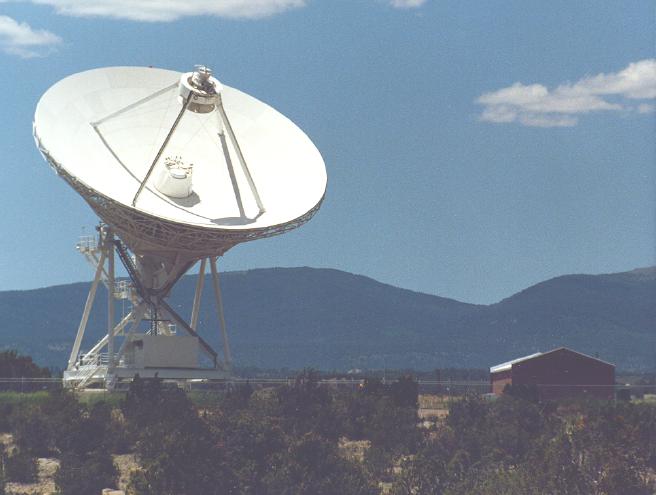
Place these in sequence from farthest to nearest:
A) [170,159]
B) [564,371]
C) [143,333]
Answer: [564,371]
[143,333]
[170,159]

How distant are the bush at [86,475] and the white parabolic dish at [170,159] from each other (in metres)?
12.9

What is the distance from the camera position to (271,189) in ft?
213

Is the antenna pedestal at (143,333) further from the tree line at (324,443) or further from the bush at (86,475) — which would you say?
the bush at (86,475)

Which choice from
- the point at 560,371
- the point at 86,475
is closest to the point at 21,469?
the point at 86,475

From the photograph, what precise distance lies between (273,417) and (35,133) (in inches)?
630

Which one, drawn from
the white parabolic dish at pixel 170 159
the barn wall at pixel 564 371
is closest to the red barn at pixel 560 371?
the barn wall at pixel 564 371

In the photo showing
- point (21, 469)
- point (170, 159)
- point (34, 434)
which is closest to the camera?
point (21, 469)

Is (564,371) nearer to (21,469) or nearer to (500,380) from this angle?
(500,380)

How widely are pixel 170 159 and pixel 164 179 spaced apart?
1471 mm

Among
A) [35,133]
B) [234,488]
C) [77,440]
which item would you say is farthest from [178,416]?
[35,133]

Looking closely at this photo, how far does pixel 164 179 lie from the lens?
6328cm

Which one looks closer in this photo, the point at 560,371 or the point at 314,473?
the point at 314,473

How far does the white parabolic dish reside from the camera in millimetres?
60688

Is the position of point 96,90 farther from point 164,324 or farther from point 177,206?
point 164,324
